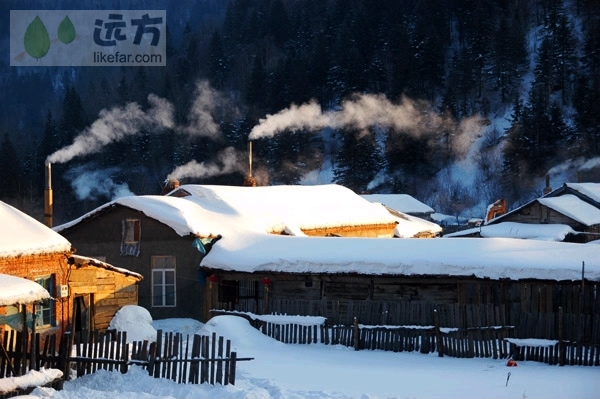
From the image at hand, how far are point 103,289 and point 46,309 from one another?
358 centimetres

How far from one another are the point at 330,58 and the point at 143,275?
237 ft

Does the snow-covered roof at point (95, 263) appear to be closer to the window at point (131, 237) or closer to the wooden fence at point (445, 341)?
the window at point (131, 237)

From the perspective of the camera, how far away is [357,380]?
19469 millimetres

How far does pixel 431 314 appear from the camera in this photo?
2388cm

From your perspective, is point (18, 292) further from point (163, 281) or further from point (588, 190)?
point (588, 190)

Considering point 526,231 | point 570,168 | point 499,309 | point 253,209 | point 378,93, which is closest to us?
point 499,309

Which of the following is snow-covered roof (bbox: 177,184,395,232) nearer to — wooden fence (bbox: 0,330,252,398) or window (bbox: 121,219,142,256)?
window (bbox: 121,219,142,256)

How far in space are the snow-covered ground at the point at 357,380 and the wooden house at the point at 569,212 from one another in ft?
71.7

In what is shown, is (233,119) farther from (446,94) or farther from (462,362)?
(462,362)

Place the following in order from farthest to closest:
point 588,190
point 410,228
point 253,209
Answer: point 588,190
point 410,228
point 253,209

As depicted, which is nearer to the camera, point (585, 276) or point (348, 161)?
point (585, 276)

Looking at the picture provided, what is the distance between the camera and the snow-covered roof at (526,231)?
41844mm

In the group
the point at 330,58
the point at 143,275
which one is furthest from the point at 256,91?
the point at 143,275

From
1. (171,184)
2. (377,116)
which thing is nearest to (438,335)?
(171,184)
